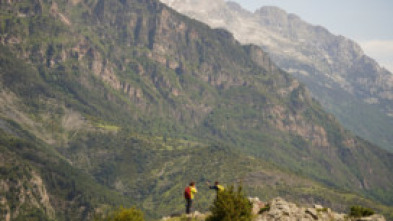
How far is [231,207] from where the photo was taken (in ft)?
271

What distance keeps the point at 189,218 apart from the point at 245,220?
62.8 feet

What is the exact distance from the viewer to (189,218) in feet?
325

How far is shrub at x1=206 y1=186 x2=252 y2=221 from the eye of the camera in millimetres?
82500

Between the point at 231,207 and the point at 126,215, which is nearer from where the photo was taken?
the point at 231,207

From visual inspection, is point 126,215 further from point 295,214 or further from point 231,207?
point 295,214

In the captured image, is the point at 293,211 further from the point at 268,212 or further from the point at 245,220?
the point at 245,220

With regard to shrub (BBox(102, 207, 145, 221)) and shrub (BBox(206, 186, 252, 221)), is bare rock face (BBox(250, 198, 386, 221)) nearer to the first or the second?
shrub (BBox(206, 186, 252, 221))

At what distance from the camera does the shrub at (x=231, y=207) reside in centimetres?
8250

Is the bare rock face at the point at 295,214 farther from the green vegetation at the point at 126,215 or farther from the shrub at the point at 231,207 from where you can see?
the green vegetation at the point at 126,215

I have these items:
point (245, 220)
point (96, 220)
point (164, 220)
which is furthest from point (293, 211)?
point (96, 220)

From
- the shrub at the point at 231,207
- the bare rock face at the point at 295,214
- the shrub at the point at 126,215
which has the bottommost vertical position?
the shrub at the point at 126,215

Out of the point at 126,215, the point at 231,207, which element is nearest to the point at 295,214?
the point at 231,207

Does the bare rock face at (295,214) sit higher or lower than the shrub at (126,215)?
higher

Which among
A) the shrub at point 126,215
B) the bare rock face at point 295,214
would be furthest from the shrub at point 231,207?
the shrub at point 126,215
